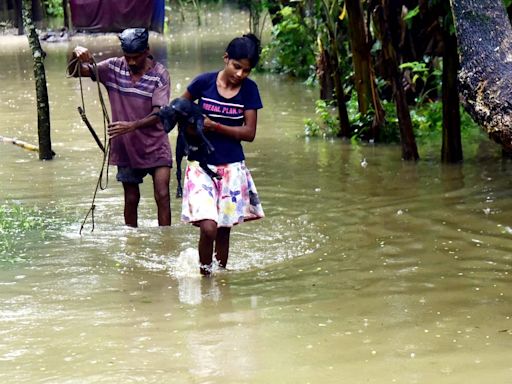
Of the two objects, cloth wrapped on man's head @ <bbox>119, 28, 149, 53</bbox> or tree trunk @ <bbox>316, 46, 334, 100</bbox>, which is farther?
tree trunk @ <bbox>316, 46, 334, 100</bbox>

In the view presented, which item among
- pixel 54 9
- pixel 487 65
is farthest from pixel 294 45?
pixel 54 9

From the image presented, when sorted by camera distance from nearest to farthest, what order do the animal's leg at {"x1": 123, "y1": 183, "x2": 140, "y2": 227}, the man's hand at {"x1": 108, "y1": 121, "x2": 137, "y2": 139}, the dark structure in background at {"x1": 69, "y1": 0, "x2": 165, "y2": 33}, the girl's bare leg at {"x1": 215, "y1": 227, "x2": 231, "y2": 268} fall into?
the girl's bare leg at {"x1": 215, "y1": 227, "x2": 231, "y2": 268}, the man's hand at {"x1": 108, "y1": 121, "x2": 137, "y2": 139}, the animal's leg at {"x1": 123, "y1": 183, "x2": 140, "y2": 227}, the dark structure in background at {"x1": 69, "y1": 0, "x2": 165, "y2": 33}

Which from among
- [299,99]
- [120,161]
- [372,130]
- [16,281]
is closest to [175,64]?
[299,99]

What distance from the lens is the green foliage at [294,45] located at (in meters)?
17.5

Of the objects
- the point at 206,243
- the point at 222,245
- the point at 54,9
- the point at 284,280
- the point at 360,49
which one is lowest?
the point at 54,9

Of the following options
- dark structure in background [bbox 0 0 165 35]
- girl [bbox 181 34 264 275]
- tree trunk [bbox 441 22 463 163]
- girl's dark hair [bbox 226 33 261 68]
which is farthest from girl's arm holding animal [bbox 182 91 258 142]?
dark structure in background [bbox 0 0 165 35]

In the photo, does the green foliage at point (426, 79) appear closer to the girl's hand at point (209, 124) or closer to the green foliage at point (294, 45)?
the green foliage at point (294, 45)

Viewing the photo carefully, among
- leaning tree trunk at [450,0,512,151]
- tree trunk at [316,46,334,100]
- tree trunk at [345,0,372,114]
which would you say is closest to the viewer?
leaning tree trunk at [450,0,512,151]

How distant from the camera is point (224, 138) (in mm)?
6188

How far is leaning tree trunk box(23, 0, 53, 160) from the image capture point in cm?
1053

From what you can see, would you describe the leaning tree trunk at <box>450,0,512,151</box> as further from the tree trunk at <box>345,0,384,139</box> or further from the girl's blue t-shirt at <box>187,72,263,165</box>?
the tree trunk at <box>345,0,384,139</box>

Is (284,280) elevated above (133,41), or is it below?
below

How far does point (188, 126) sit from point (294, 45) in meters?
12.6

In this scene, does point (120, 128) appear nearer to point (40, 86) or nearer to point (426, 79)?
point (40, 86)
